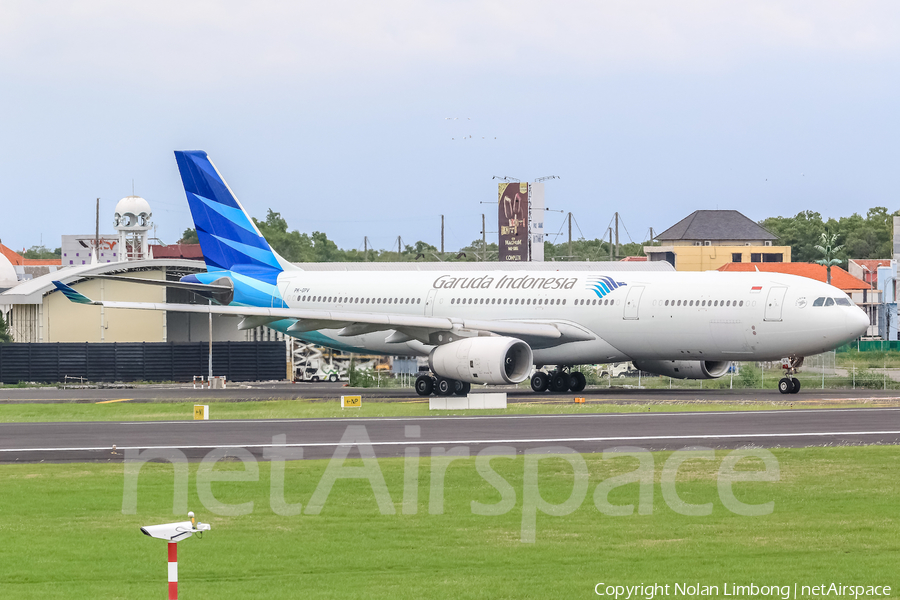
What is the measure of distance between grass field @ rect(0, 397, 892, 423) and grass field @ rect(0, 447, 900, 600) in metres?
13.7

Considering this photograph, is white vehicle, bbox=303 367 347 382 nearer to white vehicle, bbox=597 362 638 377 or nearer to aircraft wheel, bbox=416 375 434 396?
white vehicle, bbox=597 362 638 377

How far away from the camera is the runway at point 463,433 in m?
25.0

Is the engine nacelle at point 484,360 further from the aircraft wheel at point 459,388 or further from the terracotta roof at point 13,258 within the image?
the terracotta roof at point 13,258

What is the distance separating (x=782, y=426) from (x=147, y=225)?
244ft

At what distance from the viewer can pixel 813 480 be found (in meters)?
19.9

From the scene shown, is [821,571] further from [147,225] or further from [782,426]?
[147,225]

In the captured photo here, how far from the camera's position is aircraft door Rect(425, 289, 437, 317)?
149ft

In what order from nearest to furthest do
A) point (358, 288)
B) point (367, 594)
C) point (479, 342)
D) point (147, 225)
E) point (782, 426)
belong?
point (367, 594) < point (782, 426) < point (479, 342) < point (358, 288) < point (147, 225)

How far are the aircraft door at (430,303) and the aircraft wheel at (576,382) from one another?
18.8 feet

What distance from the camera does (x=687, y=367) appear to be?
4306cm

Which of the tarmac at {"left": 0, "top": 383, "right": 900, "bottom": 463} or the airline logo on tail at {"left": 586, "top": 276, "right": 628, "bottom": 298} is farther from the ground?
the airline logo on tail at {"left": 586, "top": 276, "right": 628, "bottom": 298}

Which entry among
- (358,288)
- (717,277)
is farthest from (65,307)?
(717,277)

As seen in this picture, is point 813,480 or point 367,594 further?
point 813,480

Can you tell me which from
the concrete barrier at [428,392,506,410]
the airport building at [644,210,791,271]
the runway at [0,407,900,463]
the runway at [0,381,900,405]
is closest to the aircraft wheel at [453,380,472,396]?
the runway at [0,381,900,405]
